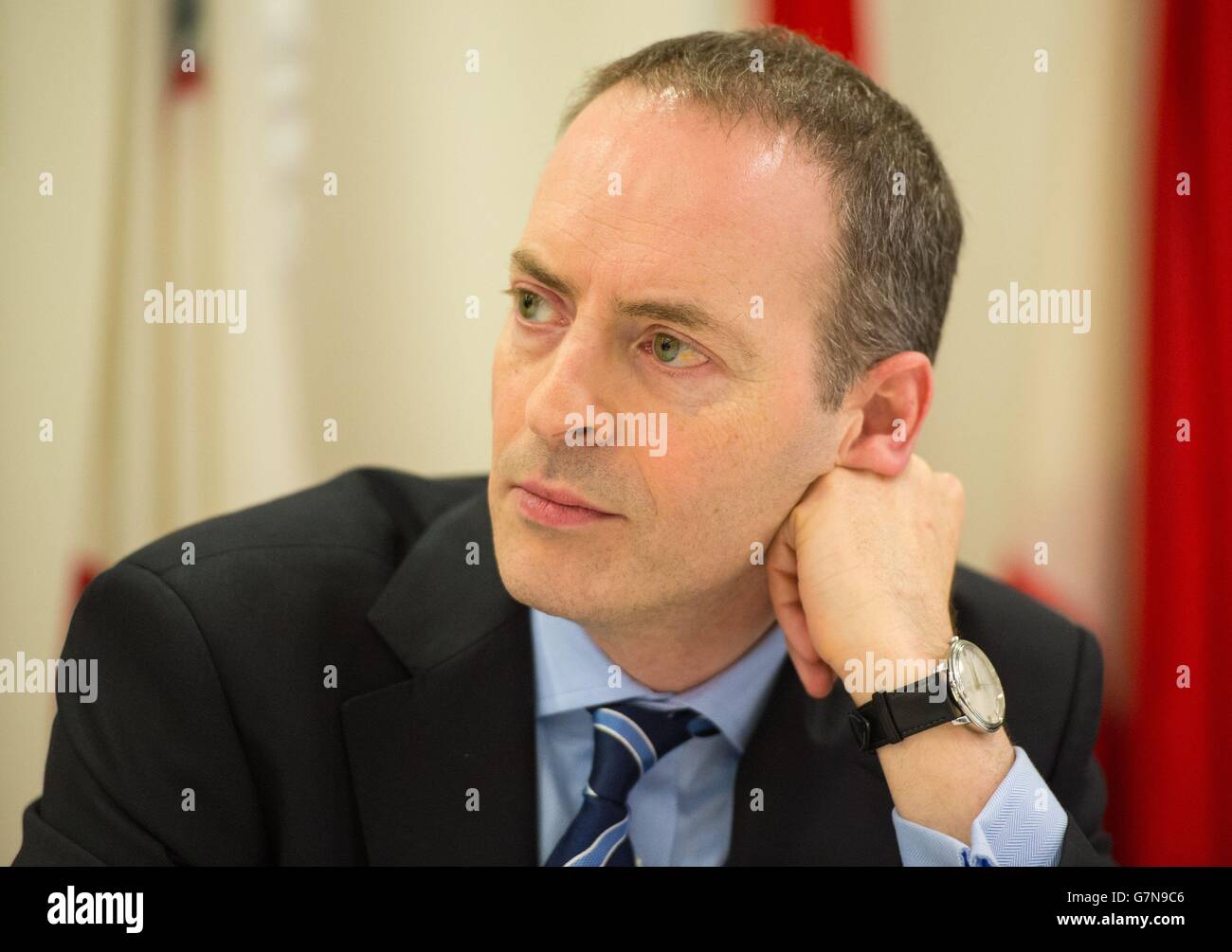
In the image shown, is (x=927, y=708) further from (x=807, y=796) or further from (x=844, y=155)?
(x=844, y=155)

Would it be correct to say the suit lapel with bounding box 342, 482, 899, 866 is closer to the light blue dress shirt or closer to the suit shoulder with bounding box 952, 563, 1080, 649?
the light blue dress shirt

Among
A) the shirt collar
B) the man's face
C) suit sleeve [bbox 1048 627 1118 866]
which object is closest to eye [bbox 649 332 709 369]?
the man's face

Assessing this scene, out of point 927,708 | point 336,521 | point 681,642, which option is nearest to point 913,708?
point 927,708

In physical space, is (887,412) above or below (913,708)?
above

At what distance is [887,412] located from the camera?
1959mm

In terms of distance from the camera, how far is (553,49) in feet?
8.71

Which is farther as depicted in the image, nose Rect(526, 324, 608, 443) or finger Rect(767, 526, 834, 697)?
finger Rect(767, 526, 834, 697)

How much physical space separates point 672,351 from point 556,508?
0.28 meters

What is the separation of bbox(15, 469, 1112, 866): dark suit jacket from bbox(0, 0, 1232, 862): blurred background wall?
0.74m

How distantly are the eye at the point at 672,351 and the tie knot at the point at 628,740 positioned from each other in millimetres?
554

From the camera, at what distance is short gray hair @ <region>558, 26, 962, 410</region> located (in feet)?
5.72

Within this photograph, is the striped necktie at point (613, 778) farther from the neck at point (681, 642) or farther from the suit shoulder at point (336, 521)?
the suit shoulder at point (336, 521)

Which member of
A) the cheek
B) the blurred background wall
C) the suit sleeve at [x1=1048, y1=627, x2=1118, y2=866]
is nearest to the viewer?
the cheek

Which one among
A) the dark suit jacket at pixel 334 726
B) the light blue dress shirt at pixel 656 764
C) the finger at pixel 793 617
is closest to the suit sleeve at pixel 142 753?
the dark suit jacket at pixel 334 726
